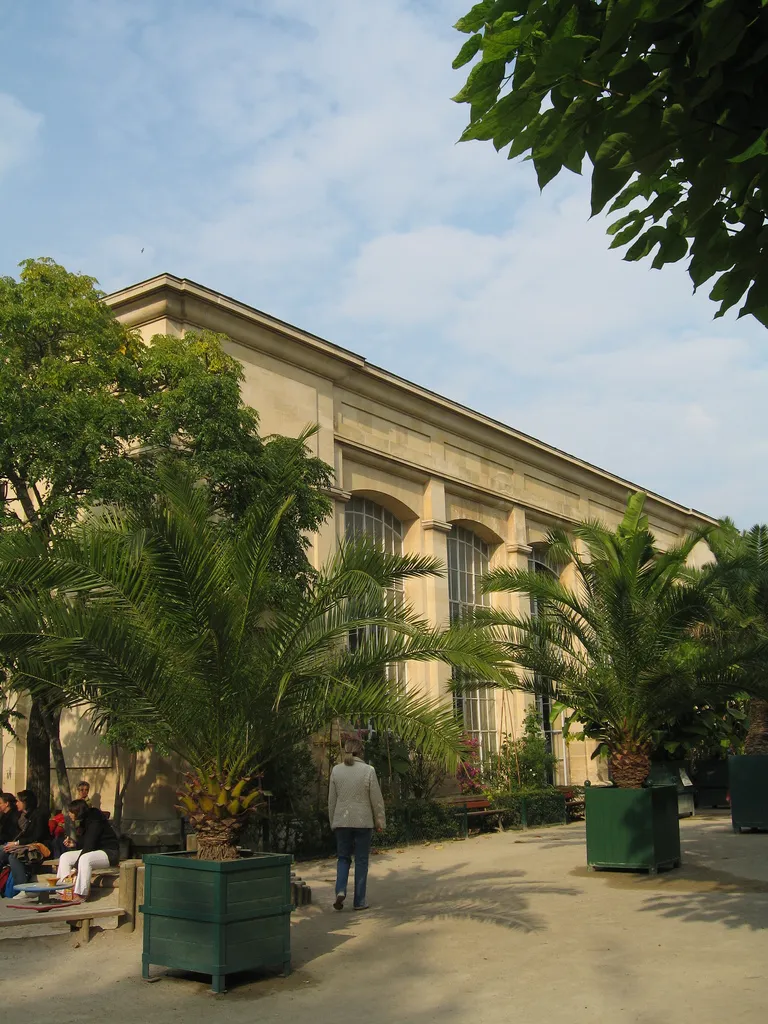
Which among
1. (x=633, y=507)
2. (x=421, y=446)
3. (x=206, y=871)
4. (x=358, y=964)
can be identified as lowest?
(x=358, y=964)

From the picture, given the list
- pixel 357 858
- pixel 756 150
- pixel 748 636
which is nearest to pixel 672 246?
pixel 756 150

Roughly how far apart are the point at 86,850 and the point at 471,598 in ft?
48.7

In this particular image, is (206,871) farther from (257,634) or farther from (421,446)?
(421,446)

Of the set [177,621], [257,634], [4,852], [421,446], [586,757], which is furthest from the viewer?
[586,757]

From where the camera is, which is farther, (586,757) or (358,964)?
(586,757)

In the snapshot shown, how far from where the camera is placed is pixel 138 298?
17.2 m

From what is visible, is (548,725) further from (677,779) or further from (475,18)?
(475,18)

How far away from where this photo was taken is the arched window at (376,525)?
70.3 ft

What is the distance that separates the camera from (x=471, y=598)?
24609 mm

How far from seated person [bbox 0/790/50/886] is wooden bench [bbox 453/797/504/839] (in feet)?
27.8

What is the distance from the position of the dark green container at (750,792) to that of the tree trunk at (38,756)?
1086 cm

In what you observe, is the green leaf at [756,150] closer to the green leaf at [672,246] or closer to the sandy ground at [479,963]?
the green leaf at [672,246]

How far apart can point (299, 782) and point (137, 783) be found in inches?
96.5

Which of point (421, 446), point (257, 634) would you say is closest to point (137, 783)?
point (257, 634)
